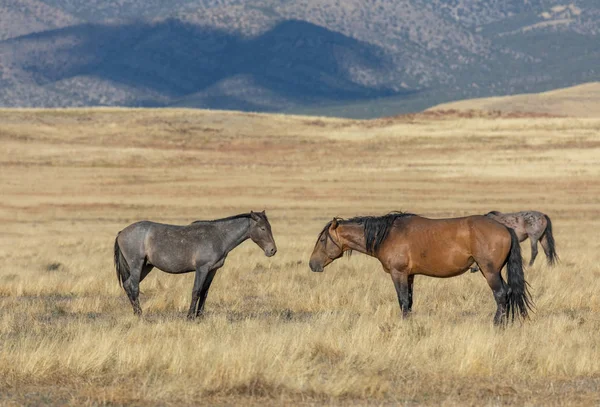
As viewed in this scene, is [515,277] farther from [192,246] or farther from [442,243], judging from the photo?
[192,246]

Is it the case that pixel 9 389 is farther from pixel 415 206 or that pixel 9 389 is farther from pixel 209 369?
pixel 415 206

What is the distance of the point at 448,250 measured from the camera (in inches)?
513

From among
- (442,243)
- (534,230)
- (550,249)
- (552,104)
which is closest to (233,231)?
(442,243)

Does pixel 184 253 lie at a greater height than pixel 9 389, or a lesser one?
greater

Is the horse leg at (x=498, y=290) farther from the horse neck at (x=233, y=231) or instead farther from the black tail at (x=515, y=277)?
the horse neck at (x=233, y=231)

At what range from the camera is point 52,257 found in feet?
79.0

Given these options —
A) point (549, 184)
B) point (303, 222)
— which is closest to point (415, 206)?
point (303, 222)

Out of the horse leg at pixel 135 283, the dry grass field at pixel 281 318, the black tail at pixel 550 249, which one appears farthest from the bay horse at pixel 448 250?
the black tail at pixel 550 249

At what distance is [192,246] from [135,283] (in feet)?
3.23

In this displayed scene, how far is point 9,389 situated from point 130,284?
481cm

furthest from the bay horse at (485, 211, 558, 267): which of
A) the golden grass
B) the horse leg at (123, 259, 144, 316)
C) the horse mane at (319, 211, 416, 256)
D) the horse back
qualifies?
the golden grass

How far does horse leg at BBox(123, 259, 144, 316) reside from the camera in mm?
14367

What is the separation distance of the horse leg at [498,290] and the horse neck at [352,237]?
5.27 feet

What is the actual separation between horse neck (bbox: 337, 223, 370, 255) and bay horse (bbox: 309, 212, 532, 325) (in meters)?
0.03
